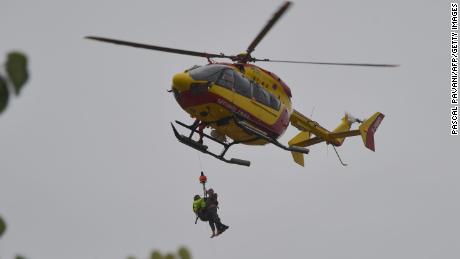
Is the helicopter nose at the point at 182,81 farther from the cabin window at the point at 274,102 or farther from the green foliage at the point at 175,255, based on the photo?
the green foliage at the point at 175,255

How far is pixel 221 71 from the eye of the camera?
53.5 ft

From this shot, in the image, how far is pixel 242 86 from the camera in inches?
658

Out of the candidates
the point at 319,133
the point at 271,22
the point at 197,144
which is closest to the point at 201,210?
the point at 197,144

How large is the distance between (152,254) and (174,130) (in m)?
14.9

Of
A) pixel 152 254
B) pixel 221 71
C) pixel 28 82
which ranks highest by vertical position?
pixel 221 71

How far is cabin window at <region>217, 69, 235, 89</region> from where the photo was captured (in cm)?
1619

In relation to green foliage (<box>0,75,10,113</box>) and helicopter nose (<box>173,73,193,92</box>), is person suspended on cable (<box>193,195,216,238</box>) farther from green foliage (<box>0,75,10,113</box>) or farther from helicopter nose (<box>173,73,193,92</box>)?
green foliage (<box>0,75,10,113</box>)

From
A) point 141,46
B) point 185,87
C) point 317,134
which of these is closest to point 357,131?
point 317,134

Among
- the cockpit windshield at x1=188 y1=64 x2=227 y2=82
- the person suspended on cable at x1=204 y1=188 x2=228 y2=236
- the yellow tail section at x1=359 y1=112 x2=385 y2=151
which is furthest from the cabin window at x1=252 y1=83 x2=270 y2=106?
the yellow tail section at x1=359 y1=112 x2=385 y2=151

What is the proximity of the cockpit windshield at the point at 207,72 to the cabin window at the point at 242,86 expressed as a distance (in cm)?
57

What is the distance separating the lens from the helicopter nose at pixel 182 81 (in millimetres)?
15664

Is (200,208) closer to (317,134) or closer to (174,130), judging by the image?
(174,130)

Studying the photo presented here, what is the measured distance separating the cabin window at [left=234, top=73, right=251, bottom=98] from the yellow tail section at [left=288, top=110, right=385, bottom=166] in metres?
3.95

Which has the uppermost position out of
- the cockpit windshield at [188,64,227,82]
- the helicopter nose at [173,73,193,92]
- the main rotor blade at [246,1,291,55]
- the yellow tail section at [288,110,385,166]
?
the main rotor blade at [246,1,291,55]
